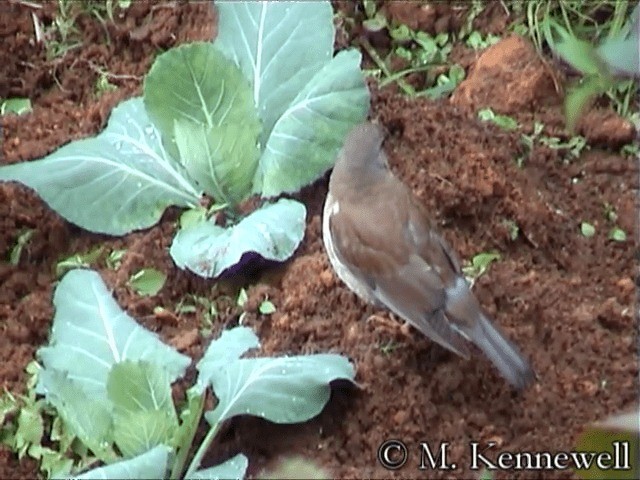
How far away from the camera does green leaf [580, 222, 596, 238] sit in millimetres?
3307

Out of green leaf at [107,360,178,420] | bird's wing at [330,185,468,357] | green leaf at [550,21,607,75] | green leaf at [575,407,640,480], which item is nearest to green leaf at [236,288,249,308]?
bird's wing at [330,185,468,357]

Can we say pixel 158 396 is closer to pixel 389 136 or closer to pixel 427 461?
pixel 427 461

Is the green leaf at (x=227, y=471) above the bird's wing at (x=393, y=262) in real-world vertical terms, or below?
below

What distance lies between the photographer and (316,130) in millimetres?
3322

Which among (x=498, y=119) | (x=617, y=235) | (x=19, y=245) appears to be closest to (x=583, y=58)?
(x=617, y=235)

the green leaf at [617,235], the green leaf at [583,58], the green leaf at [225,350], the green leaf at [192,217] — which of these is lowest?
the green leaf at [617,235]

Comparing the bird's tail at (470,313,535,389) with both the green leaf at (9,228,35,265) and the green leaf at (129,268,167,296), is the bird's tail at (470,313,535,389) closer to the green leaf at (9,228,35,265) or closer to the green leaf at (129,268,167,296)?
the green leaf at (129,268,167,296)

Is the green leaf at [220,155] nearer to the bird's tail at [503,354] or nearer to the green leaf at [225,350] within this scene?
the green leaf at [225,350]

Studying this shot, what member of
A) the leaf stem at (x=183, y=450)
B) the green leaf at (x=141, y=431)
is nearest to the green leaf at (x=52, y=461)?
the green leaf at (x=141, y=431)

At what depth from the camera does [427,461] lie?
2645mm

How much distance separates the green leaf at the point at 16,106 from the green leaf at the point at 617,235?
177 cm

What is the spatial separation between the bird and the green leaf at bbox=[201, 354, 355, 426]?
24 cm

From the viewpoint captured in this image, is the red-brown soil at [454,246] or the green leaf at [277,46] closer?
the red-brown soil at [454,246]

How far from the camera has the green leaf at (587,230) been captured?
3.31 m
